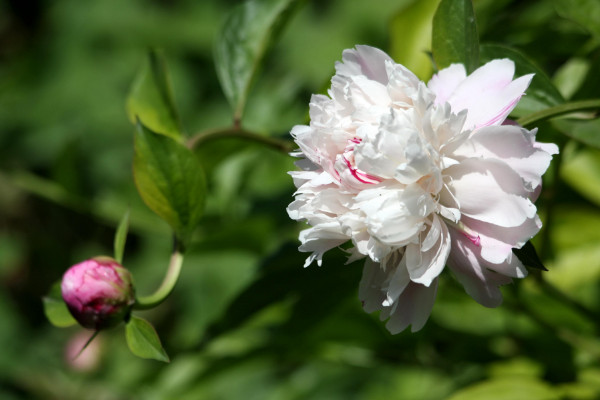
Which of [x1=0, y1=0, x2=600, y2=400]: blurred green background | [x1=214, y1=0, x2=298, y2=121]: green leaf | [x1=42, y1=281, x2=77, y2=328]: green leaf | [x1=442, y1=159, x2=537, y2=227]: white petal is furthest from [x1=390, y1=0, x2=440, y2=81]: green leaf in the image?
[x1=42, y1=281, x2=77, y2=328]: green leaf

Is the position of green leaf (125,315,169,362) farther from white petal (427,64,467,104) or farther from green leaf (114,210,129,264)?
white petal (427,64,467,104)

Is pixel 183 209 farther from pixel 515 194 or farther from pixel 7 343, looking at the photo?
pixel 7 343

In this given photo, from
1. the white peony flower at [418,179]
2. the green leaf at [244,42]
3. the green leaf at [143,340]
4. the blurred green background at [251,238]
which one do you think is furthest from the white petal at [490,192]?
the green leaf at [244,42]

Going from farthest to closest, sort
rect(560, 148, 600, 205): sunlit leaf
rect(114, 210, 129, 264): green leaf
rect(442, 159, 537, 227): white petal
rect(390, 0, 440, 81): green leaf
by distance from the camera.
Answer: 1. rect(560, 148, 600, 205): sunlit leaf
2. rect(390, 0, 440, 81): green leaf
3. rect(114, 210, 129, 264): green leaf
4. rect(442, 159, 537, 227): white petal

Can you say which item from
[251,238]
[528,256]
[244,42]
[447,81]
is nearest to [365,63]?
[447,81]

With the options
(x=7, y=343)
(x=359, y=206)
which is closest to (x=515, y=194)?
(x=359, y=206)

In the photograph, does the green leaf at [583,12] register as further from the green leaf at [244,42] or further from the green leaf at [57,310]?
the green leaf at [57,310]
